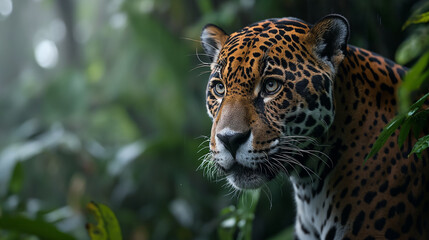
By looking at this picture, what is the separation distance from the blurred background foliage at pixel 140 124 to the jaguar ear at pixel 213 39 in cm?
48

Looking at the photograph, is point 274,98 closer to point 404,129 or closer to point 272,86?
point 272,86

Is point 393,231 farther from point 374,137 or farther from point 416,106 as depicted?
point 416,106

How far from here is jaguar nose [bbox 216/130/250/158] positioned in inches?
79.8

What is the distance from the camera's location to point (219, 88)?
2.28m

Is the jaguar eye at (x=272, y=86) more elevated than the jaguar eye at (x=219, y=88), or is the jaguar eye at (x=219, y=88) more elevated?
the jaguar eye at (x=219, y=88)

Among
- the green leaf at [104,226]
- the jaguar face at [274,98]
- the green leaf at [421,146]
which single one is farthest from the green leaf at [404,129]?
the green leaf at [104,226]

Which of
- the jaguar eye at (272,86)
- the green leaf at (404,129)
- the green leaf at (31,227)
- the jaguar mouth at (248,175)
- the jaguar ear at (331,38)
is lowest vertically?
the green leaf at (404,129)

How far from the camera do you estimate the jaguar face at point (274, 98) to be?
2082 mm

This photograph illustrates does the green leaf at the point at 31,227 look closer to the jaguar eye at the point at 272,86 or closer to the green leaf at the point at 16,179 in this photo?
the jaguar eye at the point at 272,86

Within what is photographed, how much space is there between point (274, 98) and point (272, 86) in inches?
2.2

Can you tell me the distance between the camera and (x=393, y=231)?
7.14 feet

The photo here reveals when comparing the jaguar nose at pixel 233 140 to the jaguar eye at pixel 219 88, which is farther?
the jaguar eye at pixel 219 88

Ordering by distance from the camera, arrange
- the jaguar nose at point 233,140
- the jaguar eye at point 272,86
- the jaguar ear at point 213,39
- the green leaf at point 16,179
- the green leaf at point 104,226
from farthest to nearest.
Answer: the green leaf at point 16,179 → the green leaf at point 104,226 → the jaguar ear at point 213,39 → the jaguar eye at point 272,86 → the jaguar nose at point 233,140

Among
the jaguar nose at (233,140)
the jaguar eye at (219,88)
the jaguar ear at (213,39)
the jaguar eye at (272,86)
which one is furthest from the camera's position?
the jaguar ear at (213,39)
